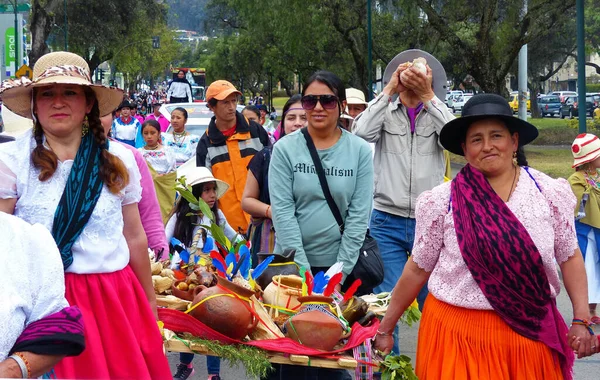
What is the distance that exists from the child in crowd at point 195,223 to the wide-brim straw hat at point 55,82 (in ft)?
7.97

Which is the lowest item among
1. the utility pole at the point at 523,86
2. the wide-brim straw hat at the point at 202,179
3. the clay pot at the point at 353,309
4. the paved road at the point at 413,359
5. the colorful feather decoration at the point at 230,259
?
the paved road at the point at 413,359

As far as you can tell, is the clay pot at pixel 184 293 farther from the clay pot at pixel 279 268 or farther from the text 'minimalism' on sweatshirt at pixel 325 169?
the text 'minimalism' on sweatshirt at pixel 325 169

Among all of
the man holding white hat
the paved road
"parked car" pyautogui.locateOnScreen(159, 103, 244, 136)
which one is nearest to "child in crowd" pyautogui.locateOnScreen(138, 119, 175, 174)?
the man holding white hat

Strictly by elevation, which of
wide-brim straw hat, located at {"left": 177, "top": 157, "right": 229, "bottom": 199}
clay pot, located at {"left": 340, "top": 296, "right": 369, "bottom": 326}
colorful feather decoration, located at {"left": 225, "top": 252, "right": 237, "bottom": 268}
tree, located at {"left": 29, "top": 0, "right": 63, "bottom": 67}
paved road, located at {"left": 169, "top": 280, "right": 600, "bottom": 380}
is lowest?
paved road, located at {"left": 169, "top": 280, "right": 600, "bottom": 380}

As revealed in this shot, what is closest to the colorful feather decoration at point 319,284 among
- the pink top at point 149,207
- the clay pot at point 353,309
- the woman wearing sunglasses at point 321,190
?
the clay pot at point 353,309

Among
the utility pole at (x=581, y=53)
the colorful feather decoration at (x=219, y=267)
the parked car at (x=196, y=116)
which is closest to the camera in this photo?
the colorful feather decoration at (x=219, y=267)

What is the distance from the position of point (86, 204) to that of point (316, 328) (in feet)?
4.52

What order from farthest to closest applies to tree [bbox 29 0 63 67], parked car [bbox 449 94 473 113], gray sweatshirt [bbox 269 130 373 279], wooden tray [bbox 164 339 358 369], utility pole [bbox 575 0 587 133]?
parked car [bbox 449 94 473 113] → tree [bbox 29 0 63 67] → utility pole [bbox 575 0 587 133] → gray sweatshirt [bbox 269 130 373 279] → wooden tray [bbox 164 339 358 369]

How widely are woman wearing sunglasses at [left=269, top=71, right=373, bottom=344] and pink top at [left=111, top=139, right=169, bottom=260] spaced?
87cm

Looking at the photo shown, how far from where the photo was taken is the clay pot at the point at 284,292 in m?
4.96

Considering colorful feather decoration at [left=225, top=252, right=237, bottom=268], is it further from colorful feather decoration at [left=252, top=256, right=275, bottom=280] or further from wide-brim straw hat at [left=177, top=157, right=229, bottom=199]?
wide-brim straw hat at [left=177, top=157, right=229, bottom=199]

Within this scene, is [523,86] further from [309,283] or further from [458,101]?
[458,101]

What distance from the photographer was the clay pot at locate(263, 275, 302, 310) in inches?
195

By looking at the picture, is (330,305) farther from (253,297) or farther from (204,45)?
(204,45)
